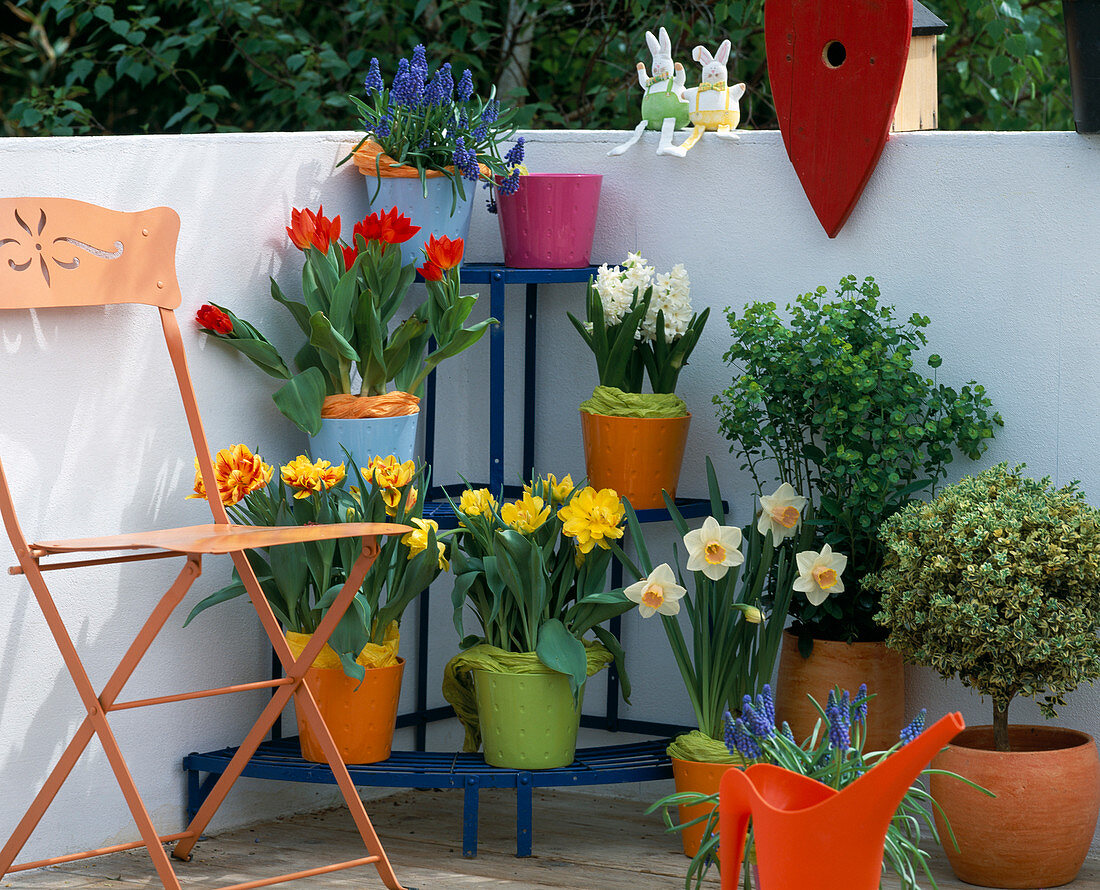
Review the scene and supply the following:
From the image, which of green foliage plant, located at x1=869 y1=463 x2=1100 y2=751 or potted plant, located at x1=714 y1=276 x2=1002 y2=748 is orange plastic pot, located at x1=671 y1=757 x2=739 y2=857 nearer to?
potted plant, located at x1=714 y1=276 x2=1002 y2=748

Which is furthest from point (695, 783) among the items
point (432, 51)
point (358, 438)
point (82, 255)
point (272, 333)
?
point (432, 51)

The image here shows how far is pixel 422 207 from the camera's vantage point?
3.22 m

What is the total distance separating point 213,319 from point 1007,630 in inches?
64.8

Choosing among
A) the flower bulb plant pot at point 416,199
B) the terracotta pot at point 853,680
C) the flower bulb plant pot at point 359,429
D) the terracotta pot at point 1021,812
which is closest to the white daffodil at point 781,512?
the terracotta pot at point 853,680

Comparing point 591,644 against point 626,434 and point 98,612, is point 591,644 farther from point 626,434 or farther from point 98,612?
point 98,612

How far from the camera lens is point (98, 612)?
9.59 ft

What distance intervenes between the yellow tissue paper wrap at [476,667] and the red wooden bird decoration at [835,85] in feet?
3.39

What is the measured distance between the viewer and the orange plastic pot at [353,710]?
3.01 m

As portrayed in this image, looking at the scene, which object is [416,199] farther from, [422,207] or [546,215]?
[546,215]

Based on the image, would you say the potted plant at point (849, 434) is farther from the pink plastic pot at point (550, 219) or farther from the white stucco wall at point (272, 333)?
the pink plastic pot at point (550, 219)

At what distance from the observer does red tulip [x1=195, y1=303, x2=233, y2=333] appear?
3008mm

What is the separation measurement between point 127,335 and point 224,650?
0.70 metres

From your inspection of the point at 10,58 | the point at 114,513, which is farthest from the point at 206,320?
the point at 10,58

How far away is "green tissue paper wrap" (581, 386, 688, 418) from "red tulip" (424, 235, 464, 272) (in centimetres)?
43
